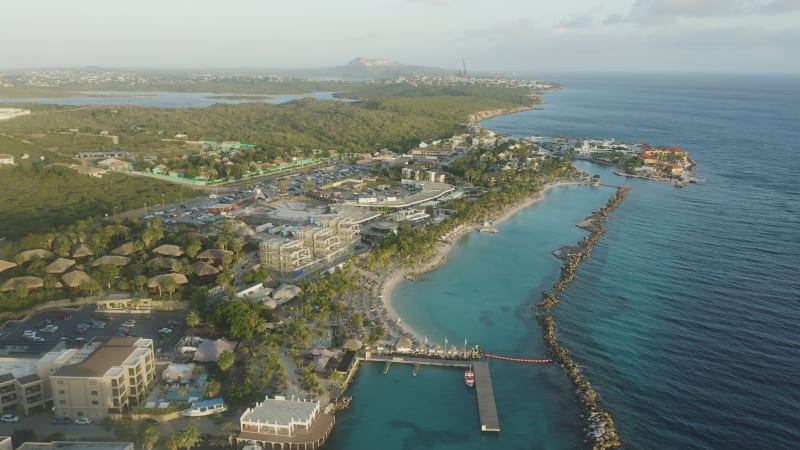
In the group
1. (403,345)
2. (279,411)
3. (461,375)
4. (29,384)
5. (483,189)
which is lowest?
(461,375)

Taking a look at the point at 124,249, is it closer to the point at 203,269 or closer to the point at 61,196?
the point at 203,269

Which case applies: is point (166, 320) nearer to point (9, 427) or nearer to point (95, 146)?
point (9, 427)

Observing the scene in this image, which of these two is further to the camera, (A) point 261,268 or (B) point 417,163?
(B) point 417,163

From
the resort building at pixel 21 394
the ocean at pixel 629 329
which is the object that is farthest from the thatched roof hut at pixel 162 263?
the ocean at pixel 629 329

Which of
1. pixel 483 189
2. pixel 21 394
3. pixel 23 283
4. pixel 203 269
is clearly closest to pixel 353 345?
pixel 203 269

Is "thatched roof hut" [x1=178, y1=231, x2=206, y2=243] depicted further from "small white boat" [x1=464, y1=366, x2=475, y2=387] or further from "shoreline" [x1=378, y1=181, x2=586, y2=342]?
"small white boat" [x1=464, y1=366, x2=475, y2=387]

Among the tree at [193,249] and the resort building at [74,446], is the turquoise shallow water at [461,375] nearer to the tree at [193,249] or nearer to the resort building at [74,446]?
the resort building at [74,446]

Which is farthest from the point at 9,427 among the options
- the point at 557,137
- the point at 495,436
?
the point at 557,137
